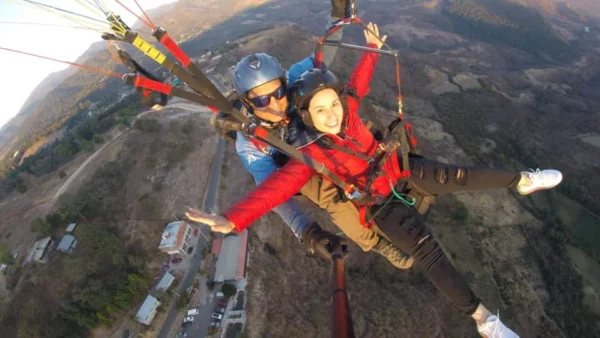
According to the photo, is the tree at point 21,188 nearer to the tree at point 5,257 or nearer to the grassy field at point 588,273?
the tree at point 5,257

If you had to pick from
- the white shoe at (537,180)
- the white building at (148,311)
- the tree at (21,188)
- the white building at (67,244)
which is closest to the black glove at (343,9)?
the white shoe at (537,180)

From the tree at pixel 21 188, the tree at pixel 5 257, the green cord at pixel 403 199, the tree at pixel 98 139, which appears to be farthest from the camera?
the tree at pixel 98 139

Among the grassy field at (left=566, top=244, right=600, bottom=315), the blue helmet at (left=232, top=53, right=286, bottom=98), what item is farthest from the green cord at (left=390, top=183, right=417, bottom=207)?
the grassy field at (left=566, top=244, right=600, bottom=315)

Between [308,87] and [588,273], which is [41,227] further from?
[588,273]

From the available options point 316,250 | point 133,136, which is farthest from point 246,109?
point 133,136

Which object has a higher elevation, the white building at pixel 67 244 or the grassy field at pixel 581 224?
the white building at pixel 67 244

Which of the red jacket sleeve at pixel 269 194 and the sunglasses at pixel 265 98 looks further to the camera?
the sunglasses at pixel 265 98
